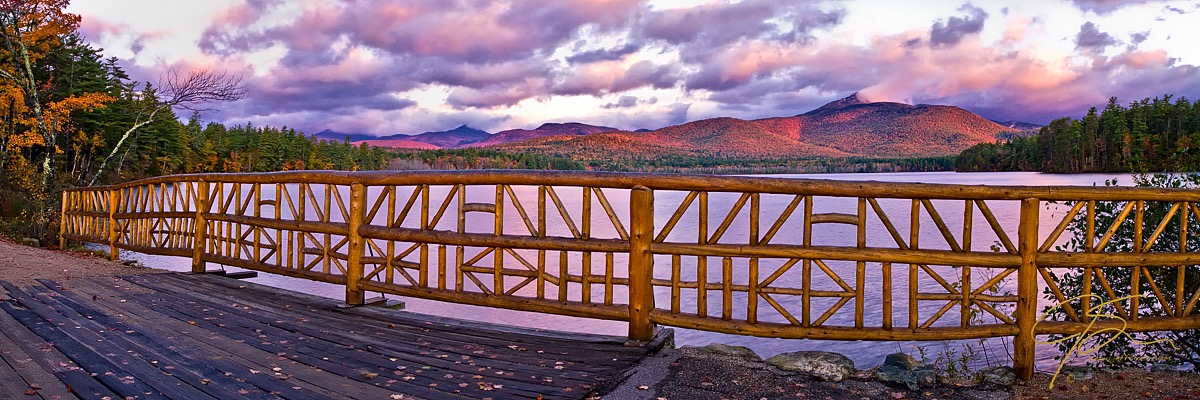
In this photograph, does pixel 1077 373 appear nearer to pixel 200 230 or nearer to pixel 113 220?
pixel 200 230

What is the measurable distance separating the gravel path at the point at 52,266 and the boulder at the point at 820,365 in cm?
851

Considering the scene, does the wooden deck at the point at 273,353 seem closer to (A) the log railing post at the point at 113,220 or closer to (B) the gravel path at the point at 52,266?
(B) the gravel path at the point at 52,266

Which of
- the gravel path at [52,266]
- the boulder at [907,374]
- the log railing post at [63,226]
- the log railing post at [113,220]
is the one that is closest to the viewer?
the boulder at [907,374]

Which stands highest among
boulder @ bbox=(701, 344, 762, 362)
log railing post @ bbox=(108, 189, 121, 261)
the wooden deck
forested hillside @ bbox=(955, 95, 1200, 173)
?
forested hillside @ bbox=(955, 95, 1200, 173)

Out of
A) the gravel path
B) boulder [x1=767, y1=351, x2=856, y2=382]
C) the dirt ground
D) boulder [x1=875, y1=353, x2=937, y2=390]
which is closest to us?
the dirt ground

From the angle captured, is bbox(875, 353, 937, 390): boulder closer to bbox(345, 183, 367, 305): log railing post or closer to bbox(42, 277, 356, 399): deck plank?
bbox(42, 277, 356, 399): deck plank

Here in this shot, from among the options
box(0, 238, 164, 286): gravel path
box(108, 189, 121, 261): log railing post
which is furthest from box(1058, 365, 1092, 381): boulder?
box(108, 189, 121, 261): log railing post

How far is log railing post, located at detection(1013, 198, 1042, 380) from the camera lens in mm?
4934

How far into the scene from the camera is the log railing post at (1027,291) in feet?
16.2

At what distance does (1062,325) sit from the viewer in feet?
16.7

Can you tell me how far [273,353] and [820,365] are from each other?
3902mm

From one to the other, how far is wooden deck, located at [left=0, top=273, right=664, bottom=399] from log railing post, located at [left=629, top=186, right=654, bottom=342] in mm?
222

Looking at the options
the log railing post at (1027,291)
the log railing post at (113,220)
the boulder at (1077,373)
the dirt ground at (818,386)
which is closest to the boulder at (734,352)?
the dirt ground at (818,386)

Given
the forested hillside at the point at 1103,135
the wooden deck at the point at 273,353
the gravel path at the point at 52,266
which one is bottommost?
the gravel path at the point at 52,266
